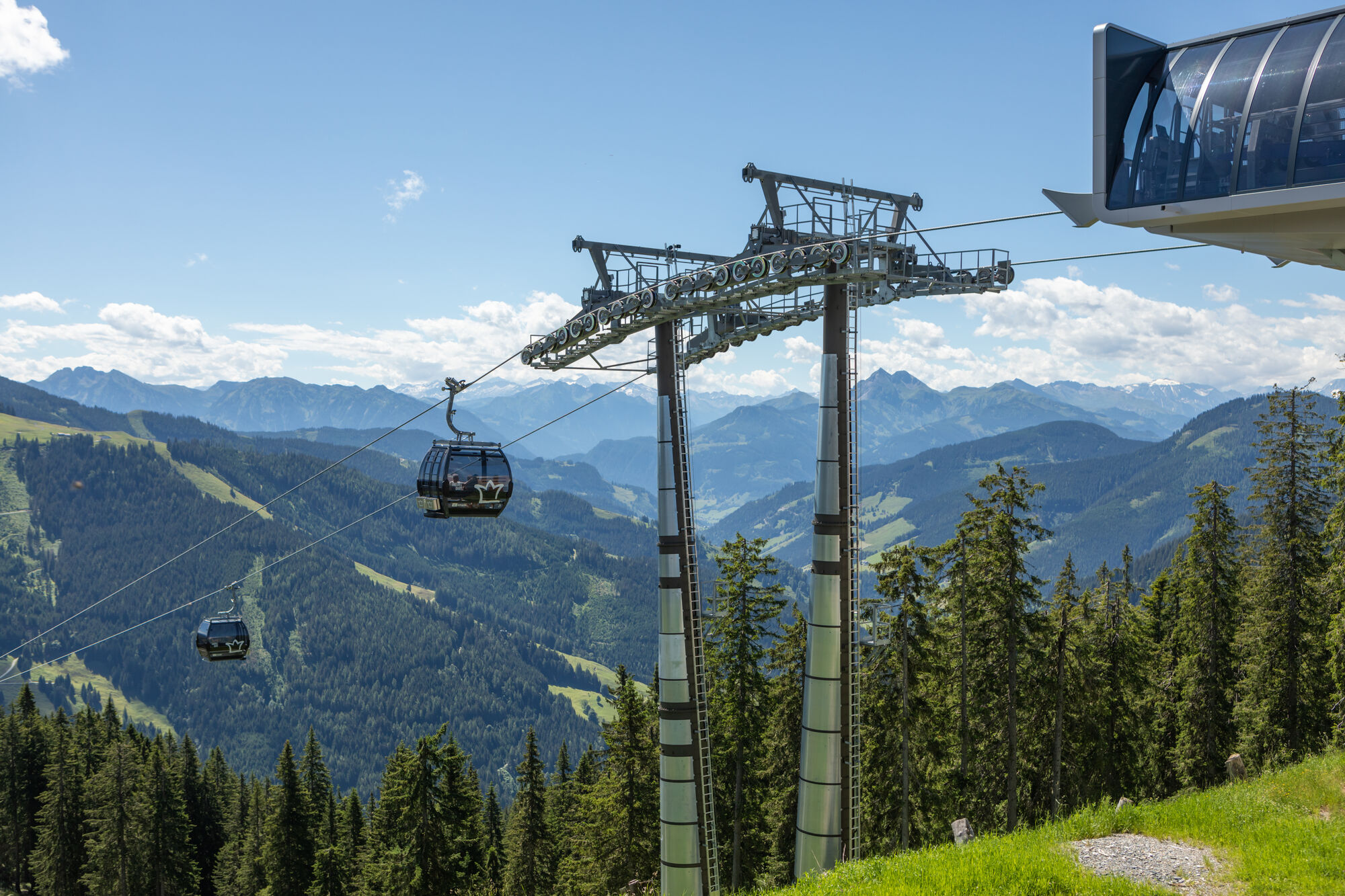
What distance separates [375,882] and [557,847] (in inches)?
431

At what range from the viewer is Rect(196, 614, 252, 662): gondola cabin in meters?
30.8

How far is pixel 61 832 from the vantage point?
62000mm

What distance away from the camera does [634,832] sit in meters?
37.3

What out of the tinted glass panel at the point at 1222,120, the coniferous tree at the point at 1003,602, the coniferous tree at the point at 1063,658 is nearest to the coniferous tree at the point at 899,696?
the coniferous tree at the point at 1003,602

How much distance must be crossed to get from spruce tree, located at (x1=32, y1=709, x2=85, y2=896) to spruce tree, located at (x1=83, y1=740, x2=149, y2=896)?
13.4 ft

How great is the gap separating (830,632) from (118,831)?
6008 centimetres

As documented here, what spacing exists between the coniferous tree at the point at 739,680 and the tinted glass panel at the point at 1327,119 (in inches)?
949

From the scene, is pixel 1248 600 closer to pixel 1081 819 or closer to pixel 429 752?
pixel 1081 819

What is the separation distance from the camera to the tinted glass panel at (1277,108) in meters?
9.43

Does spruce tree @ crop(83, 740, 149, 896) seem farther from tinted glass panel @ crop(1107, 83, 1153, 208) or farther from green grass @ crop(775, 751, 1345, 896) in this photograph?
tinted glass panel @ crop(1107, 83, 1153, 208)

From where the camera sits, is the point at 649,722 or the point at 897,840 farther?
the point at 649,722

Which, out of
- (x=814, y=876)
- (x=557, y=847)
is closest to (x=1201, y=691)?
(x=814, y=876)

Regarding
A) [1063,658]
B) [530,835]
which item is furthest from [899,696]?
[530,835]

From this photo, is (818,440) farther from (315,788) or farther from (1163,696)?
(315,788)
